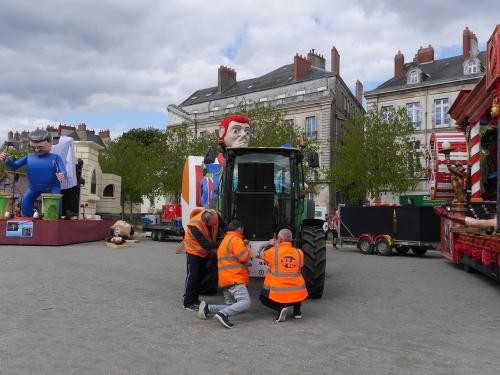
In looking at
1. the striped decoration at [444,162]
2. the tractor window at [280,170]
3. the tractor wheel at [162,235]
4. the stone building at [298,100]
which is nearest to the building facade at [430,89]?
the stone building at [298,100]

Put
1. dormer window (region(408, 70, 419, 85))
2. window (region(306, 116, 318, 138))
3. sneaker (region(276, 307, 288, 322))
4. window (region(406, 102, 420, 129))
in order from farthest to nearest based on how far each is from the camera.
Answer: window (region(306, 116, 318, 138)) → dormer window (region(408, 70, 419, 85)) → window (region(406, 102, 420, 129)) → sneaker (region(276, 307, 288, 322))

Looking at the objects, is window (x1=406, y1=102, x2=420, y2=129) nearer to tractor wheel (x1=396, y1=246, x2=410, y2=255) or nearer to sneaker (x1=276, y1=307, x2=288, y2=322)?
tractor wheel (x1=396, y1=246, x2=410, y2=255)

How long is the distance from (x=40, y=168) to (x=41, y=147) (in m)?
0.80

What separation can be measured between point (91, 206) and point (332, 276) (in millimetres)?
20330

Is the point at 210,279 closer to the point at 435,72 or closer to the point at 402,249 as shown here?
the point at 402,249

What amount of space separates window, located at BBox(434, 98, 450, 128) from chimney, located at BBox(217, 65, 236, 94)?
78.1 ft

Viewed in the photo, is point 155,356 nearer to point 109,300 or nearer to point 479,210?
point 109,300

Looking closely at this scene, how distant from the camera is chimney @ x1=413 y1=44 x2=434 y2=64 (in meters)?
41.6

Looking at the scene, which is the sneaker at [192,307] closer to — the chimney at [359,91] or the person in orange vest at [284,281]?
the person in orange vest at [284,281]

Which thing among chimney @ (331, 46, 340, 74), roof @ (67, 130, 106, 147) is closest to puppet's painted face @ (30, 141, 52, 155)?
chimney @ (331, 46, 340, 74)

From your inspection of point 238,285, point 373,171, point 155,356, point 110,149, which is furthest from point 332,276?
point 110,149

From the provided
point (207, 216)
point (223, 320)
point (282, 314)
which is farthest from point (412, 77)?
point (223, 320)

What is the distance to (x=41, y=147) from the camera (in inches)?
709

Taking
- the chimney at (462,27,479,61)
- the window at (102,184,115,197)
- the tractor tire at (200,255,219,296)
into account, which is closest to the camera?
Result: the tractor tire at (200,255,219,296)
